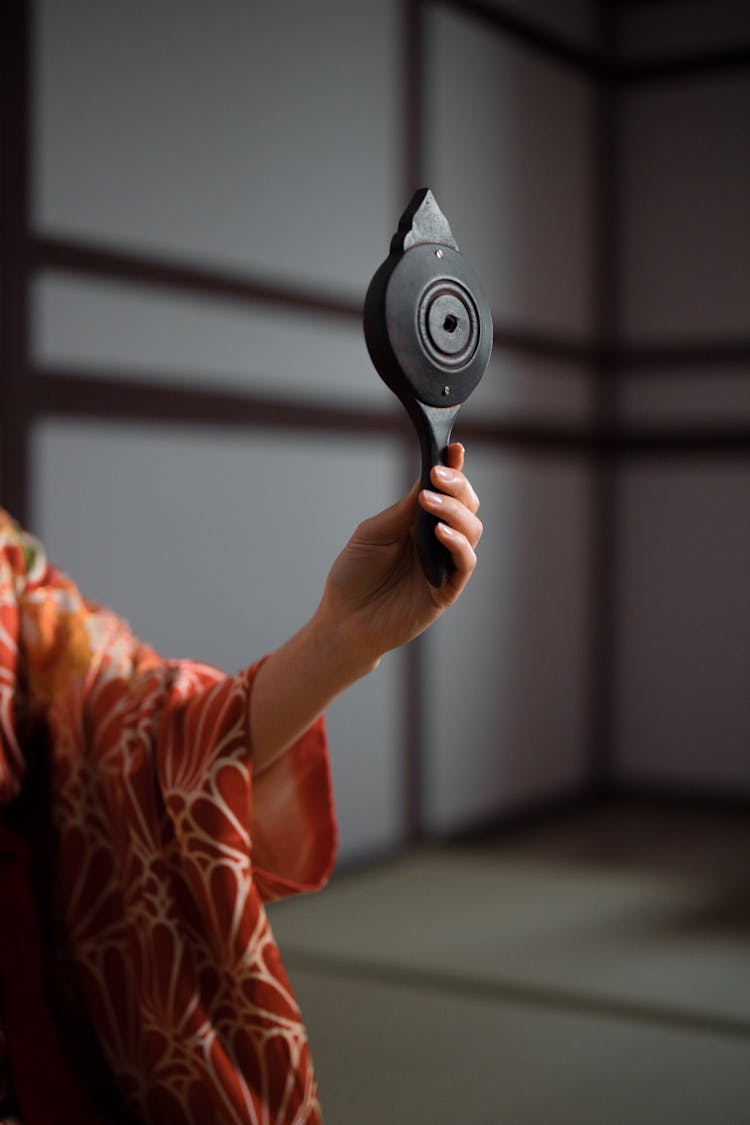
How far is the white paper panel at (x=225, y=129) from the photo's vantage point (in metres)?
2.55

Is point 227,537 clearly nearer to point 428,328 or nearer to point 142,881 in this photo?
point 142,881

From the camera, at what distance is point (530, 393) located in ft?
13.4

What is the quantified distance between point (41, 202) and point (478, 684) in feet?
6.24

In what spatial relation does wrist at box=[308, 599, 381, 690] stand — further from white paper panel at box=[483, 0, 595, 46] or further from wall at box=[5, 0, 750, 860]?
white paper panel at box=[483, 0, 595, 46]

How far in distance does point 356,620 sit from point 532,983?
1533 millimetres

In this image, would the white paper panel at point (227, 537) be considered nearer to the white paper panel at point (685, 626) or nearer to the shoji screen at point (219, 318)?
the shoji screen at point (219, 318)

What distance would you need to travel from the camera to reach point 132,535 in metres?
2.72

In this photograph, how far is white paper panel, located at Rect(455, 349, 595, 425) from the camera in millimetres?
3854

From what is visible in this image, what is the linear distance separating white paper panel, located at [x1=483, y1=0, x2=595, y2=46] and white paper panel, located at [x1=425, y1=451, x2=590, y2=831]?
4.14 ft

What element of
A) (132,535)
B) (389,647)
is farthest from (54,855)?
(132,535)

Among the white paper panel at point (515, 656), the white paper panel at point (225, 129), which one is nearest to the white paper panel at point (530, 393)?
Result: the white paper panel at point (515, 656)

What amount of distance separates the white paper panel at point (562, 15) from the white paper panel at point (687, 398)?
3.42 ft

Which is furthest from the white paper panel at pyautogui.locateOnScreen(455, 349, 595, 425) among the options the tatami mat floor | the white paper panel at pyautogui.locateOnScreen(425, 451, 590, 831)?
the tatami mat floor

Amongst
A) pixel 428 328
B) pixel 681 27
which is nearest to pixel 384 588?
pixel 428 328
